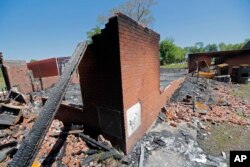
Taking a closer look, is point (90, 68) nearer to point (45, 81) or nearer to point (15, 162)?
point (15, 162)

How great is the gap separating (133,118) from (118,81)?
1268mm

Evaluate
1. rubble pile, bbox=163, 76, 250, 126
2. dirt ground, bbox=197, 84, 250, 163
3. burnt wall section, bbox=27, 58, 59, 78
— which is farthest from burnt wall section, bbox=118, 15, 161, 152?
burnt wall section, bbox=27, 58, 59, 78

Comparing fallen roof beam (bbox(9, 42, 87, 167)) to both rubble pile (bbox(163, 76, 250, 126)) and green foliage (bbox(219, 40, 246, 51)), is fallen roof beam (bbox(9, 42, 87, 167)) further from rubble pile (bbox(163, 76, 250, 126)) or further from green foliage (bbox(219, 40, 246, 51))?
green foliage (bbox(219, 40, 246, 51))

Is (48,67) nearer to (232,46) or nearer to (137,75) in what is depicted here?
(137,75)

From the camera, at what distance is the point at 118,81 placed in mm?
3531

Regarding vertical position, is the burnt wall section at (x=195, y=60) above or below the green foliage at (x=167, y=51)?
below

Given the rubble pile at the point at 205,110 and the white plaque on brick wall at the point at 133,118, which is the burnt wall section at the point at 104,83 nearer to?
the white plaque on brick wall at the point at 133,118

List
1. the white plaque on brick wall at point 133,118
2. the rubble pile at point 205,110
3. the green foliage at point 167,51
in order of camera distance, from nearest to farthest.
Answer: the white plaque on brick wall at point 133,118 < the rubble pile at point 205,110 < the green foliage at point 167,51

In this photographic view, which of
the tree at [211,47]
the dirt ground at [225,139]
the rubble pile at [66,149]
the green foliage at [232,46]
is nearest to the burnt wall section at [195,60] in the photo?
the dirt ground at [225,139]

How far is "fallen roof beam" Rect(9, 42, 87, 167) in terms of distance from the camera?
2066 mm

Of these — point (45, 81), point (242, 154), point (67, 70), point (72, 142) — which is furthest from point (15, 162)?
point (45, 81)

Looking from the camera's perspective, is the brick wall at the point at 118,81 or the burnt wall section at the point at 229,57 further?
the burnt wall section at the point at 229,57

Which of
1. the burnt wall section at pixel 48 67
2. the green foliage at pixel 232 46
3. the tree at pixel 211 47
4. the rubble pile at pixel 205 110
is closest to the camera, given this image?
the rubble pile at pixel 205 110

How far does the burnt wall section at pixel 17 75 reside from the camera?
10.9 metres
